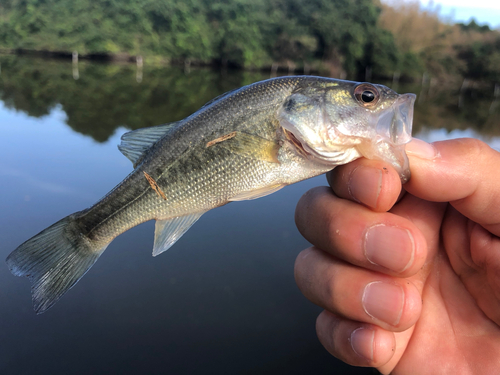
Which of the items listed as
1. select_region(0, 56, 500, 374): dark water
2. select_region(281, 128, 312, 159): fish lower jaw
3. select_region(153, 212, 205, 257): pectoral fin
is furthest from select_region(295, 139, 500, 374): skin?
select_region(0, 56, 500, 374): dark water

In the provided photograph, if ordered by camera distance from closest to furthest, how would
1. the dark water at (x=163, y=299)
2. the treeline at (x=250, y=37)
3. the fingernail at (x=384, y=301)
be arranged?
the fingernail at (x=384, y=301)
the dark water at (x=163, y=299)
the treeline at (x=250, y=37)

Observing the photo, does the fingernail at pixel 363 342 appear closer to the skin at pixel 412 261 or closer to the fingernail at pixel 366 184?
the skin at pixel 412 261

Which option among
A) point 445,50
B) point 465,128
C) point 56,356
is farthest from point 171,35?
point 56,356

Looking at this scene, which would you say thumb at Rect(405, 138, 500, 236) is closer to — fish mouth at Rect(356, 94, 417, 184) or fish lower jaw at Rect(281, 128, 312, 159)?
fish mouth at Rect(356, 94, 417, 184)

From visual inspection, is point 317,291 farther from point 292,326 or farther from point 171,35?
point 171,35

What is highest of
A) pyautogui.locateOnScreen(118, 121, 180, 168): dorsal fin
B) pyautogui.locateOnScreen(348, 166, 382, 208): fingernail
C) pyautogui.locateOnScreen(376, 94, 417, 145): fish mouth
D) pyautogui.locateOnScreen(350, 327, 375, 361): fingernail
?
pyautogui.locateOnScreen(376, 94, 417, 145): fish mouth

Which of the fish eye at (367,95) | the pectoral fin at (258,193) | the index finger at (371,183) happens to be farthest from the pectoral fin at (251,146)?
the fish eye at (367,95)
